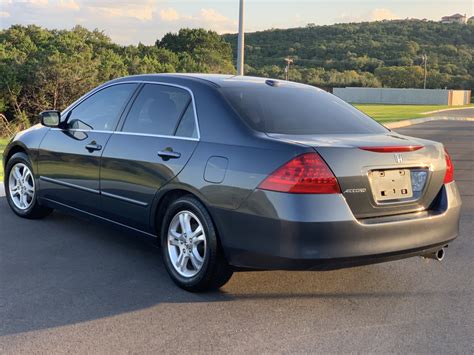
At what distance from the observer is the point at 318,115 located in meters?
4.71

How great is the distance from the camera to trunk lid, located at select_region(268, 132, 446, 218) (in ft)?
12.4

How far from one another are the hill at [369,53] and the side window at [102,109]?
6624 cm

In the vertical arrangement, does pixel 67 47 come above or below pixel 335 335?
above

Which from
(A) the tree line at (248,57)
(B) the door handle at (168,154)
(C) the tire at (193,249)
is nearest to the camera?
(C) the tire at (193,249)

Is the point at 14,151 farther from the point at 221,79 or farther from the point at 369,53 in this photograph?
the point at 369,53

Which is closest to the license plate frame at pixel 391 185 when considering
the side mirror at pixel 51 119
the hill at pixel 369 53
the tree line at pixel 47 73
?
the side mirror at pixel 51 119

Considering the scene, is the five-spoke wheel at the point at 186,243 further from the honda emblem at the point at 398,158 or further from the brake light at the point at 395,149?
the honda emblem at the point at 398,158

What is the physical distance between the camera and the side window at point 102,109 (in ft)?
17.3

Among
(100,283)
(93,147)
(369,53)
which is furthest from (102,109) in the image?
(369,53)

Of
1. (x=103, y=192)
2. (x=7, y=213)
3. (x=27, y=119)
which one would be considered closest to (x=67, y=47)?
(x=27, y=119)

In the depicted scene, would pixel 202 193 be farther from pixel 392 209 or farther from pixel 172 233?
pixel 392 209

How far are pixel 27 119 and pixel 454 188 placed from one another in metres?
16.9

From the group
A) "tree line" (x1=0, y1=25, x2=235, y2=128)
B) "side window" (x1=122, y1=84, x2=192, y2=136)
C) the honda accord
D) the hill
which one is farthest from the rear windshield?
the hill

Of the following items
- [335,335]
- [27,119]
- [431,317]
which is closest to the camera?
[335,335]
